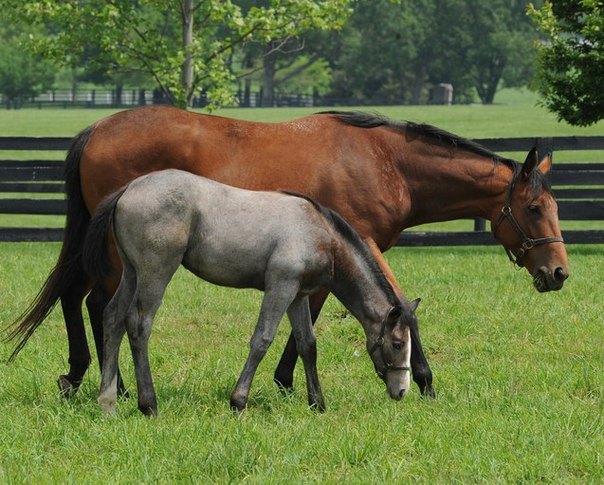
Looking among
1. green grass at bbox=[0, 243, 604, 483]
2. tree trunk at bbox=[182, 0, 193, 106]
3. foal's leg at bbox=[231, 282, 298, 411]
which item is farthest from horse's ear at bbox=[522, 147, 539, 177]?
tree trunk at bbox=[182, 0, 193, 106]

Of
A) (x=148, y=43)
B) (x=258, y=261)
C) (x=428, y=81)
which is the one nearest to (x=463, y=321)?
(x=258, y=261)

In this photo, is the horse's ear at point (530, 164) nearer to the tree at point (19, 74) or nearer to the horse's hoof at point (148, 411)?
the horse's hoof at point (148, 411)

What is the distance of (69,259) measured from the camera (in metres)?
6.79

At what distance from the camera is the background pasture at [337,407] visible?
4.96 metres

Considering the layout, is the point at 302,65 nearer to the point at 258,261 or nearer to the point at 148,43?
the point at 148,43

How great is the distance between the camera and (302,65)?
94750 mm

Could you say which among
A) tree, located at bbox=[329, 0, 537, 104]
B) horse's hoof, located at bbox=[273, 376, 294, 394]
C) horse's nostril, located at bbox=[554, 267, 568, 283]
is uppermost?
horse's nostril, located at bbox=[554, 267, 568, 283]

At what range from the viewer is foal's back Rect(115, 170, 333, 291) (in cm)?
582

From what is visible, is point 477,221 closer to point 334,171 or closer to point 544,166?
point 544,166

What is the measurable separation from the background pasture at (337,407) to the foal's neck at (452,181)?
1.10 m

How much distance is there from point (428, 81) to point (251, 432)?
293 feet

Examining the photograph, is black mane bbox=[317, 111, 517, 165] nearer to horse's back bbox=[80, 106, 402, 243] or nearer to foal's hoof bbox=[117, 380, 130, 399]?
horse's back bbox=[80, 106, 402, 243]

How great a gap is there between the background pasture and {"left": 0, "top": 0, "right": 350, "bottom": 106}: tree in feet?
24.6

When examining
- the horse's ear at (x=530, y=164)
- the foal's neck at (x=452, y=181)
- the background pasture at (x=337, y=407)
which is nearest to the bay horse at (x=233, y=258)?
the background pasture at (x=337, y=407)
